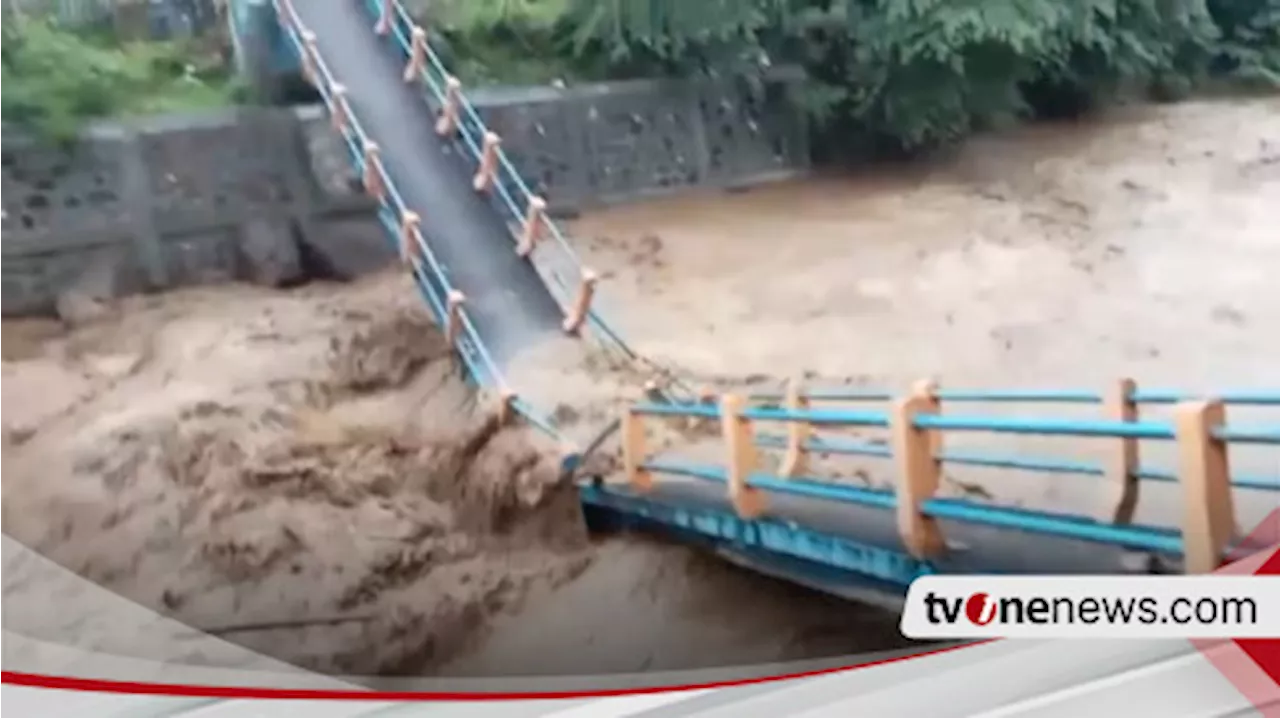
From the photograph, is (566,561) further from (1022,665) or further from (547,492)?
(1022,665)

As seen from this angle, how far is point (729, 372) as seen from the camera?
81 centimetres

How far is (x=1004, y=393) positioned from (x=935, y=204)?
0.12 metres

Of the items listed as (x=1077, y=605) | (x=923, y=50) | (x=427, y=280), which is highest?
(x=923, y=50)

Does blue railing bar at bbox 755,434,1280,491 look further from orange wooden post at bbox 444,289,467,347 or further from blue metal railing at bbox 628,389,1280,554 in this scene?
orange wooden post at bbox 444,289,467,347

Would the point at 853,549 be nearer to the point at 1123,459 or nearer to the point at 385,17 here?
the point at 1123,459

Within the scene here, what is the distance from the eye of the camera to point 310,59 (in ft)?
2.50

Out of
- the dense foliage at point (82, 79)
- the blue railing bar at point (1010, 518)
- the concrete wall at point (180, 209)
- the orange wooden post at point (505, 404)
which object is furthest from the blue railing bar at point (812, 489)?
the dense foliage at point (82, 79)

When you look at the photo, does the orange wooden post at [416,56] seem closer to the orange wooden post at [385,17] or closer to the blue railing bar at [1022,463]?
the orange wooden post at [385,17]

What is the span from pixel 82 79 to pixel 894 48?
16.9 inches

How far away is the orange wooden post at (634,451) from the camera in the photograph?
0.78 m

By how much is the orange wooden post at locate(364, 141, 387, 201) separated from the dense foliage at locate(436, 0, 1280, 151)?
77 mm

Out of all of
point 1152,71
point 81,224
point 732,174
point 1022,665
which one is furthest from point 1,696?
point 1152,71

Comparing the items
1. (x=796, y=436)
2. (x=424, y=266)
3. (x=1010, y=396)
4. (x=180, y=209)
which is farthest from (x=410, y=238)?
(x=1010, y=396)

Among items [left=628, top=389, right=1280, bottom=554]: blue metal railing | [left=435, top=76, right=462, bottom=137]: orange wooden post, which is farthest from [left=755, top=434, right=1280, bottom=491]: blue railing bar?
[left=435, top=76, right=462, bottom=137]: orange wooden post
